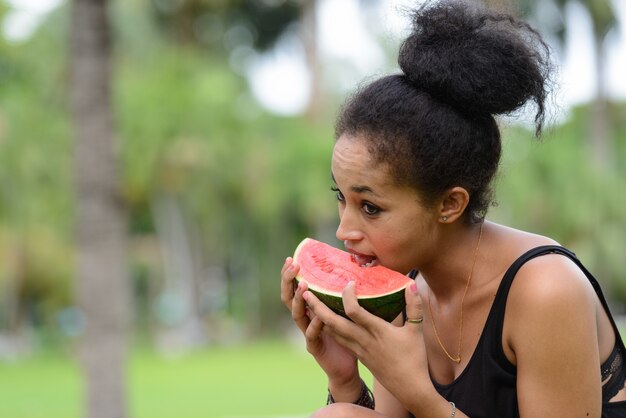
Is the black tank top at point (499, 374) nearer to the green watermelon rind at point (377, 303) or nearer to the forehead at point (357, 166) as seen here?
the green watermelon rind at point (377, 303)

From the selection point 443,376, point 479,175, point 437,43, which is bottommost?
point 443,376

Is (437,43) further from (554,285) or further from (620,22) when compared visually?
(620,22)

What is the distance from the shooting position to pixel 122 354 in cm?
664

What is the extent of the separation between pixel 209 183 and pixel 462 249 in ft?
83.2

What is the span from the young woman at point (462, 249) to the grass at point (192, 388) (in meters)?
5.60

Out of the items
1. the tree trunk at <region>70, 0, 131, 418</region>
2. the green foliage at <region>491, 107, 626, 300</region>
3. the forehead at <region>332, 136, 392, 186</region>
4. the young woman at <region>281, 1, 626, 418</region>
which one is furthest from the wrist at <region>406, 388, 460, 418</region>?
the green foliage at <region>491, 107, 626, 300</region>

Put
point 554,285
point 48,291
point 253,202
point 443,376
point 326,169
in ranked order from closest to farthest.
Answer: point 554,285 → point 443,376 → point 326,169 → point 253,202 → point 48,291

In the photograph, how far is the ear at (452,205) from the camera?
284 centimetres

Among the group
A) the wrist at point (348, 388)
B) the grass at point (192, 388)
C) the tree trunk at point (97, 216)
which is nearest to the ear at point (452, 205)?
the wrist at point (348, 388)

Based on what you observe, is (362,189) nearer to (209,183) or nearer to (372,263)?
(372,263)

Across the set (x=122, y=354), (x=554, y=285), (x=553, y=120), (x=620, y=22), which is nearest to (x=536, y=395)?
(x=554, y=285)

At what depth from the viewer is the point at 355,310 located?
275 centimetres

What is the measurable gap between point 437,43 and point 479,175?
45 cm

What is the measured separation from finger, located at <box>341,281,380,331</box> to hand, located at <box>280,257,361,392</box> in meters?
0.19
